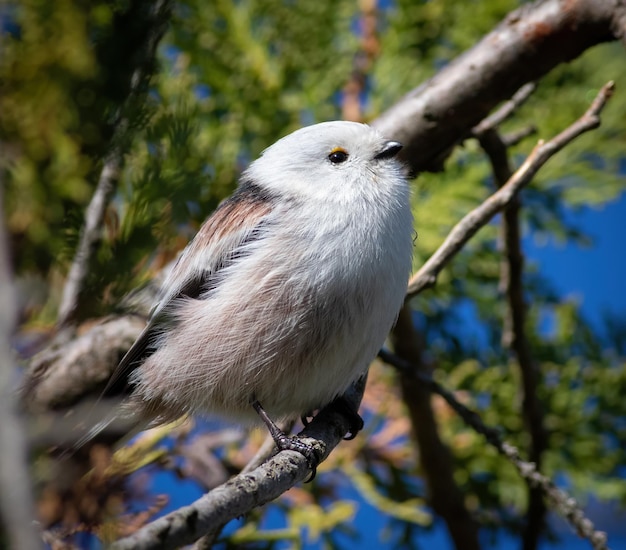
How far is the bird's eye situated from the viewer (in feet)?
7.72

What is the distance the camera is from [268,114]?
3.21 meters

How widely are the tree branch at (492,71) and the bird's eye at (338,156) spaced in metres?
0.41

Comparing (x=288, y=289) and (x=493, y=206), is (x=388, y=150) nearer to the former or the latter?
(x=493, y=206)

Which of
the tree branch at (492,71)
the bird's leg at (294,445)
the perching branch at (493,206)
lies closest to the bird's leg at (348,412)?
the bird's leg at (294,445)

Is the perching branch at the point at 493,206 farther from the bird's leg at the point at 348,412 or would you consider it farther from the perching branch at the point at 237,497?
the perching branch at the point at 237,497

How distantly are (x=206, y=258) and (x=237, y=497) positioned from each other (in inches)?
41.7

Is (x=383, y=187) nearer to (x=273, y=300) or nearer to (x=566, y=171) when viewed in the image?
(x=273, y=300)

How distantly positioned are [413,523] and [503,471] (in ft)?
1.41

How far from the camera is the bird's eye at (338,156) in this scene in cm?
235

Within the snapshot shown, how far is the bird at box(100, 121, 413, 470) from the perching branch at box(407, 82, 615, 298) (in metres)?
0.15

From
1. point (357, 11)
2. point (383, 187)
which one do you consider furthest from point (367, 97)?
point (383, 187)

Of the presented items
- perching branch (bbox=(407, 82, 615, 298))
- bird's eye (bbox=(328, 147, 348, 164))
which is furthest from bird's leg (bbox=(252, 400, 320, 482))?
bird's eye (bbox=(328, 147, 348, 164))

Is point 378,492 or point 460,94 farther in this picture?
point 378,492

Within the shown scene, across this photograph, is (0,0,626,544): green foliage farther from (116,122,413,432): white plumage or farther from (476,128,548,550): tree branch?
(116,122,413,432): white plumage
